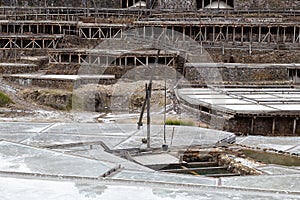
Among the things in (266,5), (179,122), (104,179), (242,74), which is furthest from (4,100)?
(266,5)

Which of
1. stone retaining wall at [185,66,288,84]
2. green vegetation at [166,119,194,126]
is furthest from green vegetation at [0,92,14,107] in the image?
stone retaining wall at [185,66,288,84]

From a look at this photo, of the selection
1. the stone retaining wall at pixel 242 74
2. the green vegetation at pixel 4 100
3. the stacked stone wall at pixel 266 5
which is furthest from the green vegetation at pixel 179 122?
the stacked stone wall at pixel 266 5

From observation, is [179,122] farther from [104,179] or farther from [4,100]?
[104,179]

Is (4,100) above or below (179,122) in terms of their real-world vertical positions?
below

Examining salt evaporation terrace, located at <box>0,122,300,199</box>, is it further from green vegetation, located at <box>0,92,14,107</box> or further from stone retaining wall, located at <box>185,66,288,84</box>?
stone retaining wall, located at <box>185,66,288,84</box>

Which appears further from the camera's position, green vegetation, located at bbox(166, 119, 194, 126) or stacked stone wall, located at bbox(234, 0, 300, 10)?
stacked stone wall, located at bbox(234, 0, 300, 10)

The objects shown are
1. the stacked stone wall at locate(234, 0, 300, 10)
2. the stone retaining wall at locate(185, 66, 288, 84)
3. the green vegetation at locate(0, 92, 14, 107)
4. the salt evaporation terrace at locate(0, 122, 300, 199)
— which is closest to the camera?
the salt evaporation terrace at locate(0, 122, 300, 199)

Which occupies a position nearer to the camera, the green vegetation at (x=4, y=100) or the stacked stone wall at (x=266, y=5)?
the green vegetation at (x=4, y=100)

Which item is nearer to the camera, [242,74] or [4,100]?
[4,100]

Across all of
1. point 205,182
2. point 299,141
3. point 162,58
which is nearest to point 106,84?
point 162,58

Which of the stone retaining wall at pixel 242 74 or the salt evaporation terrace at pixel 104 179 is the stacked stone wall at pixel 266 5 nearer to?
the stone retaining wall at pixel 242 74

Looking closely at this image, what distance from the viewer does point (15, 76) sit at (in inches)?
1230

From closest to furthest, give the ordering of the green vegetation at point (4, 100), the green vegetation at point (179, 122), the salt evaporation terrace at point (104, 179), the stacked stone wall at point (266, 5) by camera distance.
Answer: the salt evaporation terrace at point (104, 179), the green vegetation at point (179, 122), the green vegetation at point (4, 100), the stacked stone wall at point (266, 5)

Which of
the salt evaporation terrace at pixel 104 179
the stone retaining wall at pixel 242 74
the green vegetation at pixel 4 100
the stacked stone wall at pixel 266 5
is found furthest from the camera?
the stacked stone wall at pixel 266 5
